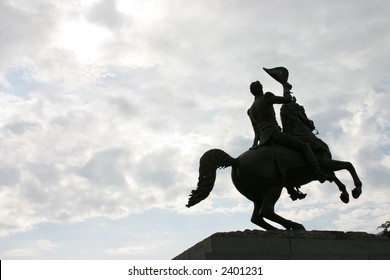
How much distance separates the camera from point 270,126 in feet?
38.4

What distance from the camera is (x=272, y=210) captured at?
1127cm

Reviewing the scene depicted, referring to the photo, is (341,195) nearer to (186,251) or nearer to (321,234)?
(321,234)

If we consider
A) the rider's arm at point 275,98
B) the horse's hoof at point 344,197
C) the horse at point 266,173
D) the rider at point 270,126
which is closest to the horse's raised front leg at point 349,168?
the horse at point 266,173

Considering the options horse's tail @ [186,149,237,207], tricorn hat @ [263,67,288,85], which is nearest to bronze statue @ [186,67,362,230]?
horse's tail @ [186,149,237,207]

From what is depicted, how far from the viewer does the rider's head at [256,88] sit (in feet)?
39.7

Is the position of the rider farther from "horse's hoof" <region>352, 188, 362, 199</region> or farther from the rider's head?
"horse's hoof" <region>352, 188, 362, 199</region>

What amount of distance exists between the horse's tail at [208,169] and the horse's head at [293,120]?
1.33 meters

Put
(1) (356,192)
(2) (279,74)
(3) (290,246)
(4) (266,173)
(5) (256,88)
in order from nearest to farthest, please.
Answer: (3) (290,246) < (4) (266,173) < (1) (356,192) < (5) (256,88) < (2) (279,74)

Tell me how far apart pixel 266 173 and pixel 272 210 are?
25.5 inches

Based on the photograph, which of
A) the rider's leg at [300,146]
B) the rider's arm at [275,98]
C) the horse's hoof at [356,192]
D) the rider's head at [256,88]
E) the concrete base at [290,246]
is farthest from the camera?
the rider's head at [256,88]

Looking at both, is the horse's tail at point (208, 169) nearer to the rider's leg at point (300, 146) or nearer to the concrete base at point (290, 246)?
the rider's leg at point (300, 146)

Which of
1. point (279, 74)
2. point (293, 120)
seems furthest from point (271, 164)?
point (279, 74)

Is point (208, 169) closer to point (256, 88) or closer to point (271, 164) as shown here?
point (271, 164)
